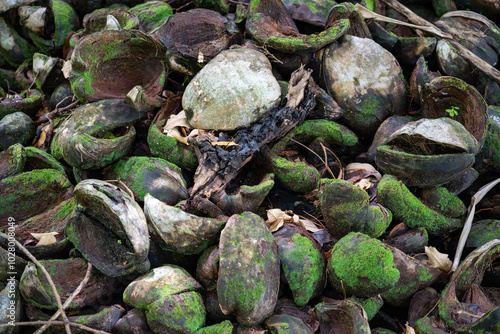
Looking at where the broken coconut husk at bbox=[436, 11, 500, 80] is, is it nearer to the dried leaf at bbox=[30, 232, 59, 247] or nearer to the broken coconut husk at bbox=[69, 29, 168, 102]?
the broken coconut husk at bbox=[69, 29, 168, 102]

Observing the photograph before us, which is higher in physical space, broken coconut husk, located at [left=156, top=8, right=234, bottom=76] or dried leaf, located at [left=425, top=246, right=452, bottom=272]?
broken coconut husk, located at [left=156, top=8, right=234, bottom=76]

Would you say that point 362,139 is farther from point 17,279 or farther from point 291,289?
point 17,279

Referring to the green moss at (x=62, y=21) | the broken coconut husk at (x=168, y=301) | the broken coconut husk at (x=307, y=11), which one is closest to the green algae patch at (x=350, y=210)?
the broken coconut husk at (x=168, y=301)

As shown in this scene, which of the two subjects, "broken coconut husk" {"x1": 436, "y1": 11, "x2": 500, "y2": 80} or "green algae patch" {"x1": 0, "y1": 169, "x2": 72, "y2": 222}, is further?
"broken coconut husk" {"x1": 436, "y1": 11, "x2": 500, "y2": 80}

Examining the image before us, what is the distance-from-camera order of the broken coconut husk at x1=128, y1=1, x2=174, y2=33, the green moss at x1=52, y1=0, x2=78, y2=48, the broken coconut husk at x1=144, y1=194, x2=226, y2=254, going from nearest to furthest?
the broken coconut husk at x1=144, y1=194, x2=226, y2=254, the broken coconut husk at x1=128, y1=1, x2=174, y2=33, the green moss at x1=52, y1=0, x2=78, y2=48

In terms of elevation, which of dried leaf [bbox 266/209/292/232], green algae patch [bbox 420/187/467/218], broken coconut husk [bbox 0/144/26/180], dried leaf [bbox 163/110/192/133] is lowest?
broken coconut husk [bbox 0/144/26/180]

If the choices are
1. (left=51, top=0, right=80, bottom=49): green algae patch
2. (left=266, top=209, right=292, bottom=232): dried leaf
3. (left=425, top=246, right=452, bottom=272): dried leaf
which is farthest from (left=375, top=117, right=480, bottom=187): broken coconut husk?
(left=51, top=0, right=80, bottom=49): green algae patch

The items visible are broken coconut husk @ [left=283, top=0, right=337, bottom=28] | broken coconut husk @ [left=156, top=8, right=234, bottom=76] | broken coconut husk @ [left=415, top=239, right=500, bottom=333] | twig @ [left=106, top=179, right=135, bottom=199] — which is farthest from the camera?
broken coconut husk @ [left=283, top=0, right=337, bottom=28]
